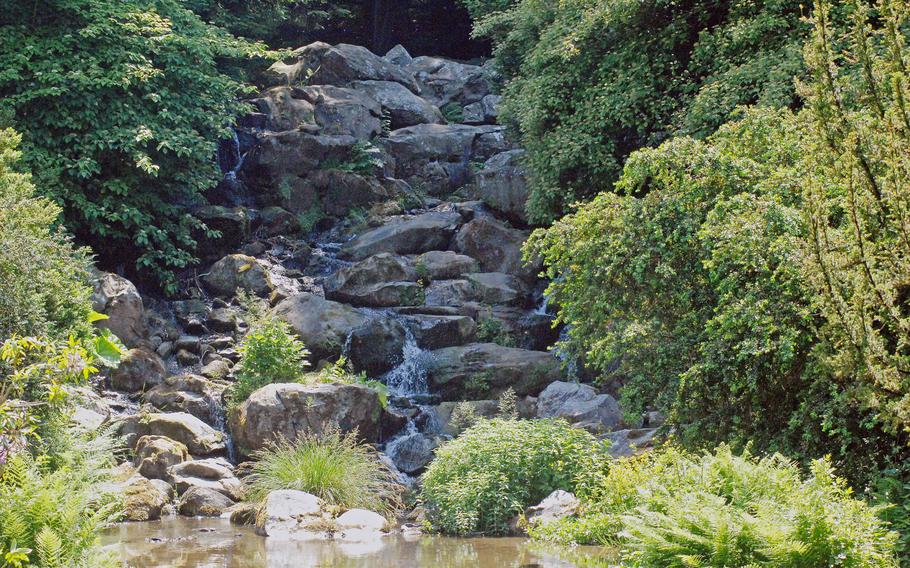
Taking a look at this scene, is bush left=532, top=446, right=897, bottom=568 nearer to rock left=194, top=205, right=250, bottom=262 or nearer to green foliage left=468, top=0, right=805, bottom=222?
green foliage left=468, top=0, right=805, bottom=222

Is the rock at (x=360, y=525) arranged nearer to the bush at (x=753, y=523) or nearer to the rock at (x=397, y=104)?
the bush at (x=753, y=523)

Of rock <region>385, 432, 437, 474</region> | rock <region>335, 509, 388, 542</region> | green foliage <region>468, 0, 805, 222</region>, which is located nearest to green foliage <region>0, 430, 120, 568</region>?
rock <region>335, 509, 388, 542</region>

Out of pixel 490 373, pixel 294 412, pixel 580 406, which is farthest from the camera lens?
pixel 490 373

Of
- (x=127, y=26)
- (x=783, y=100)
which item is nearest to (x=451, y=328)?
(x=783, y=100)

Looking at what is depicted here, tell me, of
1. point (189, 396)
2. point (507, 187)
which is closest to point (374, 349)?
point (189, 396)

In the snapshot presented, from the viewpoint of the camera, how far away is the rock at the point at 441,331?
17000 millimetres

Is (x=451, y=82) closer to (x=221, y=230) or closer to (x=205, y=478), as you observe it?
(x=221, y=230)

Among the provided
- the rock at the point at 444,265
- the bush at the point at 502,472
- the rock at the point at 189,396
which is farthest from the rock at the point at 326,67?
the bush at the point at 502,472

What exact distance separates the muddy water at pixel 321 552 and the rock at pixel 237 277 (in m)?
8.39

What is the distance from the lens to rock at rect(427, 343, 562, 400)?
15.9 metres

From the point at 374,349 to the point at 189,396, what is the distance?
10.9ft

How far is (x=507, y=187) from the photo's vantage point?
66.2 feet

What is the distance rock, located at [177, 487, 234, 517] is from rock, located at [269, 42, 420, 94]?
1523cm

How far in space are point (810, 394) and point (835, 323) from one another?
246cm
